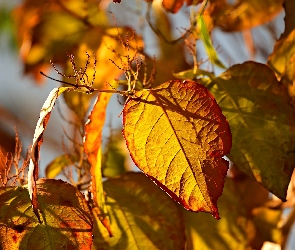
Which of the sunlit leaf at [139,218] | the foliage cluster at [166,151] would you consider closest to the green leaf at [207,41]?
the foliage cluster at [166,151]

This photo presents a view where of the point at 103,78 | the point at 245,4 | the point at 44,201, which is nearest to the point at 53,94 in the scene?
the point at 44,201

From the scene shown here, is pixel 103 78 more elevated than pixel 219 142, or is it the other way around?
pixel 103 78

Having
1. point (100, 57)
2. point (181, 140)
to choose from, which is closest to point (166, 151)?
point (181, 140)

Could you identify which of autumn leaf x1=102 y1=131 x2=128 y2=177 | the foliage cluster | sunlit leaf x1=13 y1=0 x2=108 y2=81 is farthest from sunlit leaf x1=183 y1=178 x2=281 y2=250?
sunlit leaf x1=13 y1=0 x2=108 y2=81

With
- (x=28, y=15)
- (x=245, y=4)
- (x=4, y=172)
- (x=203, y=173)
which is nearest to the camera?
(x=203, y=173)

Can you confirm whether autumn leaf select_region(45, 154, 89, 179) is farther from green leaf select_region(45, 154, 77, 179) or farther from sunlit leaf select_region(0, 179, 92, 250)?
sunlit leaf select_region(0, 179, 92, 250)

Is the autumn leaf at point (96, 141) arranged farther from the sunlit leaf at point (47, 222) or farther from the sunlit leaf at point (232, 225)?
the sunlit leaf at point (232, 225)

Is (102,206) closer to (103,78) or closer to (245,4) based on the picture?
(103,78)
